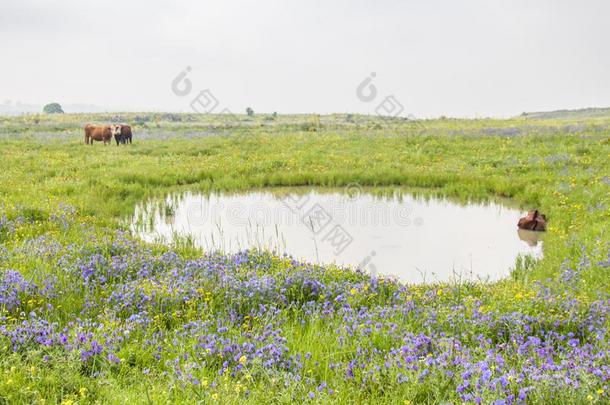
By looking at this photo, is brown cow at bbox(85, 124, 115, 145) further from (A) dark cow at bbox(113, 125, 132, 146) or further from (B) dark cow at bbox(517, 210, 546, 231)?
(B) dark cow at bbox(517, 210, 546, 231)

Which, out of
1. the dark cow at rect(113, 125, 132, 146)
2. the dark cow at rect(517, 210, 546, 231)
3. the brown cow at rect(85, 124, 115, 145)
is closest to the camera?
the dark cow at rect(517, 210, 546, 231)

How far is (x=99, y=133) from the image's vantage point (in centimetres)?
3119

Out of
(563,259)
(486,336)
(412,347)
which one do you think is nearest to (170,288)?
(412,347)

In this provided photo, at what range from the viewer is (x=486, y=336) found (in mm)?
4879

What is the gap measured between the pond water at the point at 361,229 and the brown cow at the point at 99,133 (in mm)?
18446

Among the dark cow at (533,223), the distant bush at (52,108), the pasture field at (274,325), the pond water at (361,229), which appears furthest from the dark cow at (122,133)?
the distant bush at (52,108)

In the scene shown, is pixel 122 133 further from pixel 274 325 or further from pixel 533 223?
pixel 274 325

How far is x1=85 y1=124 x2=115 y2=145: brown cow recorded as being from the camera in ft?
102

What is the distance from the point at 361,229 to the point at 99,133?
24927mm

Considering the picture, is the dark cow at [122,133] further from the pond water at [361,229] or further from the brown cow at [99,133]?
the pond water at [361,229]

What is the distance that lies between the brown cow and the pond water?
18.4 m

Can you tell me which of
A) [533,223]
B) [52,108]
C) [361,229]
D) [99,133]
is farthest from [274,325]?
[52,108]

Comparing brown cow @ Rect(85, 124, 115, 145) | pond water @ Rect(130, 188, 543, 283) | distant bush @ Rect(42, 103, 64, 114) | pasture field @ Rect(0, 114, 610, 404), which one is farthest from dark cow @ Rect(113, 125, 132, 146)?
distant bush @ Rect(42, 103, 64, 114)

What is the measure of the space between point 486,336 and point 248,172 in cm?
1412
